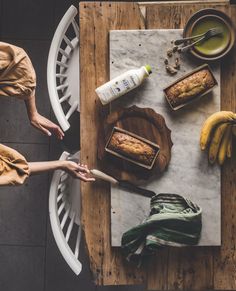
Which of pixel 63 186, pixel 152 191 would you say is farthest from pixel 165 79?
pixel 63 186

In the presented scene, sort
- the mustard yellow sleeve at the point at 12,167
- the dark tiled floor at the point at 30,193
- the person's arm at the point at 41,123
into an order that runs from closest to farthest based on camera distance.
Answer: the mustard yellow sleeve at the point at 12,167 < the person's arm at the point at 41,123 < the dark tiled floor at the point at 30,193

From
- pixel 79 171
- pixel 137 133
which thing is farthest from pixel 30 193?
pixel 137 133

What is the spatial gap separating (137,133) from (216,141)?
26cm

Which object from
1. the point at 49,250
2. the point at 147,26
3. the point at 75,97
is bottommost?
the point at 49,250

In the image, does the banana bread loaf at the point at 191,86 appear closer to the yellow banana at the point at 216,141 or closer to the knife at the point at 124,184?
the yellow banana at the point at 216,141

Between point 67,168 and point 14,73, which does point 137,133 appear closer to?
point 67,168

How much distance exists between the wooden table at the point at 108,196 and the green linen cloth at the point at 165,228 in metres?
0.08

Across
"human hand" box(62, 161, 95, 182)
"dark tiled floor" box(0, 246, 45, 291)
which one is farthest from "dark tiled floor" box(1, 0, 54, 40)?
"dark tiled floor" box(0, 246, 45, 291)

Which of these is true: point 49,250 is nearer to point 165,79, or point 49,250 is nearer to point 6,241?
point 6,241

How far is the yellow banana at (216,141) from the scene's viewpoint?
1.57 m

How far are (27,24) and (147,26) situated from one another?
34.0 inches

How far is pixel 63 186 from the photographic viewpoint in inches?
72.9

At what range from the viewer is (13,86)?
5.33ft

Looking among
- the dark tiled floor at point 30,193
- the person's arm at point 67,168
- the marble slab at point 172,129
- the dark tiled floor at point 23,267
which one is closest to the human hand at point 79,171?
the person's arm at point 67,168
